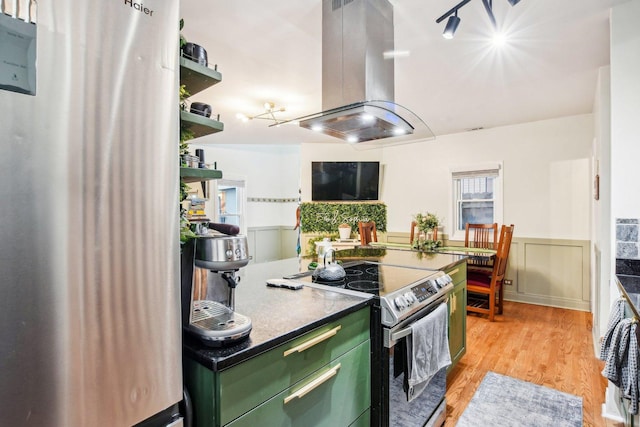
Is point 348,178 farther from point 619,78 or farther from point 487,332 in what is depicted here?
point 619,78

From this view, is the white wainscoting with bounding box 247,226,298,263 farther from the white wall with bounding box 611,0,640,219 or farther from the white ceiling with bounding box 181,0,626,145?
the white wall with bounding box 611,0,640,219

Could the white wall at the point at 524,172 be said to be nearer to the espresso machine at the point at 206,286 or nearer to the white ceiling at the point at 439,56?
the white ceiling at the point at 439,56

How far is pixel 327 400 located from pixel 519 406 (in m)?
1.69

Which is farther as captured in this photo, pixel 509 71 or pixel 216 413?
pixel 509 71

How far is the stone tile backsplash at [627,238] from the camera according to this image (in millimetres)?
1879

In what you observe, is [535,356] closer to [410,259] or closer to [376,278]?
[410,259]

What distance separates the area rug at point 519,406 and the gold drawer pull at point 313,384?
1278 mm

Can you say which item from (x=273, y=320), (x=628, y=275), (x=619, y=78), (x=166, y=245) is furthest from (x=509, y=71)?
(x=166, y=245)

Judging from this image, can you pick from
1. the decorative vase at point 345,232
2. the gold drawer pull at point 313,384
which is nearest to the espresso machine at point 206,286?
the gold drawer pull at point 313,384

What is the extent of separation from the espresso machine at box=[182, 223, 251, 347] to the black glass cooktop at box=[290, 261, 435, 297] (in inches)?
28.5

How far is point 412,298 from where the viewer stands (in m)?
1.60

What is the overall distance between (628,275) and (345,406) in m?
1.80

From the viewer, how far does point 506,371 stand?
2.62 meters

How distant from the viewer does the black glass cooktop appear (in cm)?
165
